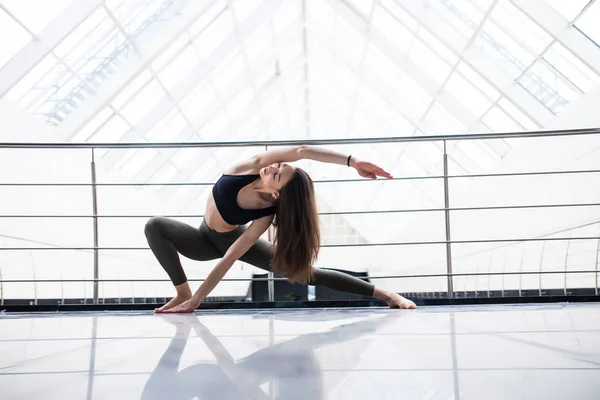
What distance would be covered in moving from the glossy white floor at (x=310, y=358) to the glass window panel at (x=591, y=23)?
3809mm

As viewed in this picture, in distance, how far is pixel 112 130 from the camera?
6.54 meters

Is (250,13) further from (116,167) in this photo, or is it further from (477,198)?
(477,198)

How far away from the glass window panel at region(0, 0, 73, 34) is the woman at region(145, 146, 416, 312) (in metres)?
3.40

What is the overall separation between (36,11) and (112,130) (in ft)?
6.73

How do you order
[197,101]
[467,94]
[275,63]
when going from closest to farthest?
[467,94] < [197,101] < [275,63]

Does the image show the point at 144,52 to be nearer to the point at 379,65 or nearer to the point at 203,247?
the point at 379,65

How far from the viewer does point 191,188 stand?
10.4m

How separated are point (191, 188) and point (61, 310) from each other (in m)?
8.33

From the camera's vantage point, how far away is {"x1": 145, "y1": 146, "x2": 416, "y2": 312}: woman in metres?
1.65

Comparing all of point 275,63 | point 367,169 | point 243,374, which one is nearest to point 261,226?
point 367,169

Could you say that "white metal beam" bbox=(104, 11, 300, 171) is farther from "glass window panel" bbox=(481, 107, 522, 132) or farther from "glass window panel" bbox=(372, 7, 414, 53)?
"glass window panel" bbox=(481, 107, 522, 132)

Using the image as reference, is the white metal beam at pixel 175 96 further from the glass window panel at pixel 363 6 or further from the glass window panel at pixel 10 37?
the glass window panel at pixel 10 37

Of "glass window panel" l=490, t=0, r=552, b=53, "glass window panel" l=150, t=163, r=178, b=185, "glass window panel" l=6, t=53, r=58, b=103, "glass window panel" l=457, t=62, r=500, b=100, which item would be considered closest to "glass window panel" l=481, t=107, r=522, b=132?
"glass window panel" l=457, t=62, r=500, b=100

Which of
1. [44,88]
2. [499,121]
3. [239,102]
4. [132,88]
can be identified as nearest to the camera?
[44,88]
